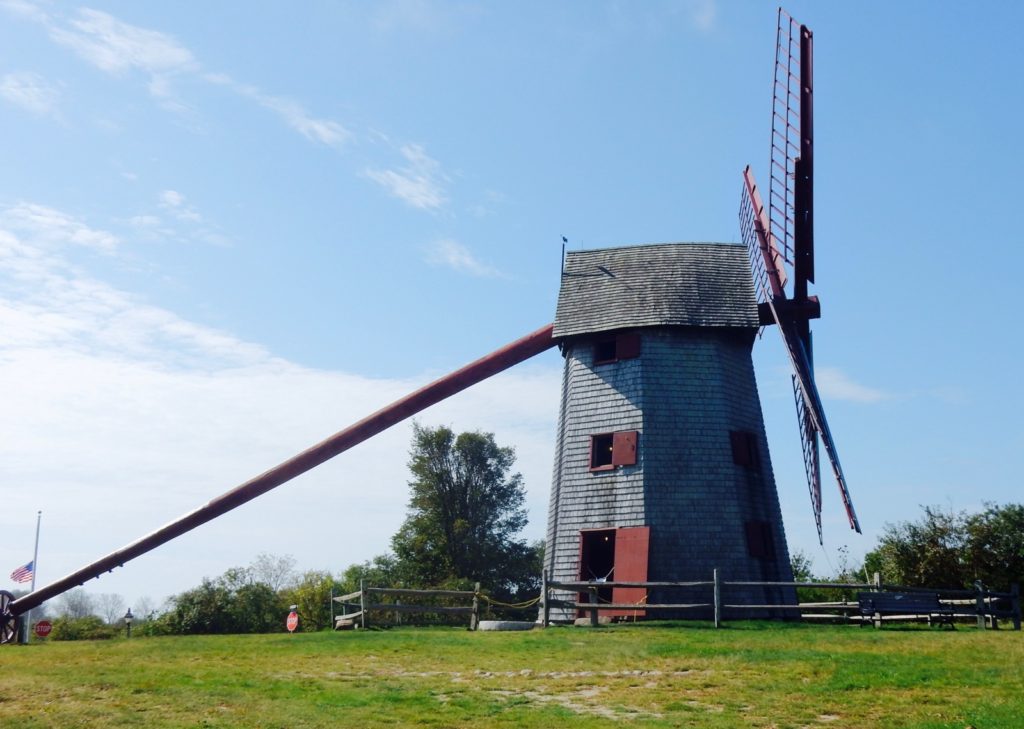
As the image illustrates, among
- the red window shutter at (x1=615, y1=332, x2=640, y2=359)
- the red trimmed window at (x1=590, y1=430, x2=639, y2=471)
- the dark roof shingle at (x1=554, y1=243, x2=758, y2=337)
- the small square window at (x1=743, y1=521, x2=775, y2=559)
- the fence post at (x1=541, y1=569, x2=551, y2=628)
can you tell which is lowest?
the fence post at (x1=541, y1=569, x2=551, y2=628)

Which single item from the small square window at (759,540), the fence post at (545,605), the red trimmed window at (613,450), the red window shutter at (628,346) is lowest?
the fence post at (545,605)

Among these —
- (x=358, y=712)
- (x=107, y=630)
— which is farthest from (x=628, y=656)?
(x=107, y=630)

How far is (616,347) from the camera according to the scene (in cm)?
2814

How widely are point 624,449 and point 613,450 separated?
0.35m

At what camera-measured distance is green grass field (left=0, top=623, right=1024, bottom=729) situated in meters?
12.6

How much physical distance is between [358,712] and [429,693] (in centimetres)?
174

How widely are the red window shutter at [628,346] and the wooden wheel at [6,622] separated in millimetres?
18119

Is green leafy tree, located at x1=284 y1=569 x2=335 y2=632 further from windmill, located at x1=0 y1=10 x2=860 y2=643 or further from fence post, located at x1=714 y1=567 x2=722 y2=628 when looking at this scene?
fence post, located at x1=714 y1=567 x2=722 y2=628

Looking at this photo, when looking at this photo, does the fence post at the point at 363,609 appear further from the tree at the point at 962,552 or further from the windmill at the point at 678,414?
the tree at the point at 962,552

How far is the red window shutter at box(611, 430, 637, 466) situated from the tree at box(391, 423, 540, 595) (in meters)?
25.6

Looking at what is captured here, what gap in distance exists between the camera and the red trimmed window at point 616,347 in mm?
27750

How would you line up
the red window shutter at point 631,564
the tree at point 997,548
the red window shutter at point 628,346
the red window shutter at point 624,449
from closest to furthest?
the red window shutter at point 631,564 → the red window shutter at point 624,449 → the red window shutter at point 628,346 → the tree at point 997,548

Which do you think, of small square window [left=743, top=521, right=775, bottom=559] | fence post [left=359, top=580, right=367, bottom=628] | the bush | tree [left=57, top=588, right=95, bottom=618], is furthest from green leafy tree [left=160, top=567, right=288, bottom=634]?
tree [left=57, top=588, right=95, bottom=618]

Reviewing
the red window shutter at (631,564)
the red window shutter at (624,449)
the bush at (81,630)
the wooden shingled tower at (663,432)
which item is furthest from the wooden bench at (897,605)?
the bush at (81,630)
